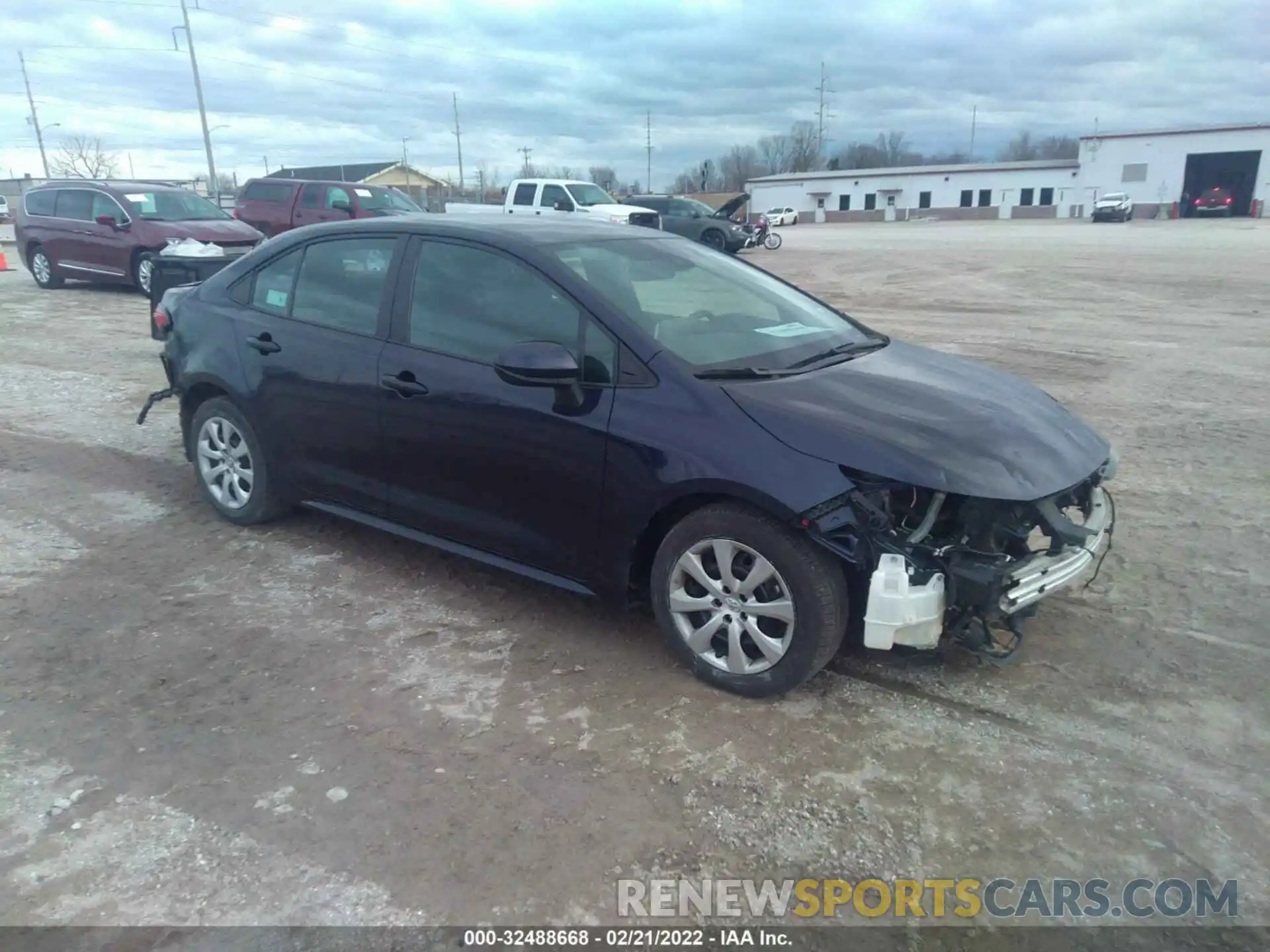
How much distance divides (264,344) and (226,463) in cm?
83

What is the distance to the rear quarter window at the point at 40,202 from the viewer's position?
50.2ft

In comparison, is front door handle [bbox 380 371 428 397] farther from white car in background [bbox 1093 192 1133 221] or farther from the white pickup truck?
white car in background [bbox 1093 192 1133 221]

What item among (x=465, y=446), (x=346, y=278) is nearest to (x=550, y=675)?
(x=465, y=446)

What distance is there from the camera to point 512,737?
132 inches

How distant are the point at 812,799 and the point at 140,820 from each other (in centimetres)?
212

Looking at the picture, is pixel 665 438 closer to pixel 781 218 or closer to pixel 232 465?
pixel 232 465

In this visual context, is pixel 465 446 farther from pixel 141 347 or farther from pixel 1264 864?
pixel 141 347

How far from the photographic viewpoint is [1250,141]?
5962cm

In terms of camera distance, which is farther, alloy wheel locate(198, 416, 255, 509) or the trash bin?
the trash bin

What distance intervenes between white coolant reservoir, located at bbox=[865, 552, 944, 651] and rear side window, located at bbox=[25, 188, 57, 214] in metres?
16.5

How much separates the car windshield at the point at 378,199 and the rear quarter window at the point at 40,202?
608cm

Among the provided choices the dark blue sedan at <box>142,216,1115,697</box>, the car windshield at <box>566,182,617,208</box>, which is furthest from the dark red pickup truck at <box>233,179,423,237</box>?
the dark blue sedan at <box>142,216,1115,697</box>

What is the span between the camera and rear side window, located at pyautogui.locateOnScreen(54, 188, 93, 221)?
1484cm

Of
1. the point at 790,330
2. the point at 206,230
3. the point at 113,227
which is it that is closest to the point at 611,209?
the point at 206,230
